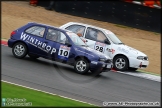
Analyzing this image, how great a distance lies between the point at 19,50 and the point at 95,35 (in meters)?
3.72

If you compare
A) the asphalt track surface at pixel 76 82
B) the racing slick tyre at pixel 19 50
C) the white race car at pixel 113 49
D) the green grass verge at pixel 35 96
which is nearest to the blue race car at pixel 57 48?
the racing slick tyre at pixel 19 50

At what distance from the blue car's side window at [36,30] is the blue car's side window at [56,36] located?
26 centimetres

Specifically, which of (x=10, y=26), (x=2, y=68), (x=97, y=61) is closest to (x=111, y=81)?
(x=97, y=61)

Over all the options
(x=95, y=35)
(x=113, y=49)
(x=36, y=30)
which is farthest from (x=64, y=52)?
(x=113, y=49)

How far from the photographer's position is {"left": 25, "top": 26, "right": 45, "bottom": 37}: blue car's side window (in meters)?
15.7

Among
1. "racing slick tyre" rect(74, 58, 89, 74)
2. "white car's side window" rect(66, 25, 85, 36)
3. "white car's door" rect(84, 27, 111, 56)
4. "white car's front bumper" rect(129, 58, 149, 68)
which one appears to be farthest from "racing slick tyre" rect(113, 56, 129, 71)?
"racing slick tyre" rect(74, 58, 89, 74)

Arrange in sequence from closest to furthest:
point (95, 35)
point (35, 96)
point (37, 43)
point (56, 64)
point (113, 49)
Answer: point (35, 96) → point (37, 43) → point (56, 64) → point (113, 49) → point (95, 35)

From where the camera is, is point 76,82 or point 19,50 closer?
point 76,82

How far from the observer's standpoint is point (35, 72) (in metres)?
13.9

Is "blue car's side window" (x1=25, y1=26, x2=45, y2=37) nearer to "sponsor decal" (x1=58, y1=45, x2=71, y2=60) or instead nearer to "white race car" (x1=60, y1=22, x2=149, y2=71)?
"sponsor decal" (x1=58, y1=45, x2=71, y2=60)

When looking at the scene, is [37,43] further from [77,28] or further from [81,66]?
[77,28]

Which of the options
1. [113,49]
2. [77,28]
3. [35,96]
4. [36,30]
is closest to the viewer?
[35,96]

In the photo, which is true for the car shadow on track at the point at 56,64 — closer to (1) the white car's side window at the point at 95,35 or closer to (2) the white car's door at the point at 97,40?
(2) the white car's door at the point at 97,40

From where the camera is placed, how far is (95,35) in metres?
→ 18.0
